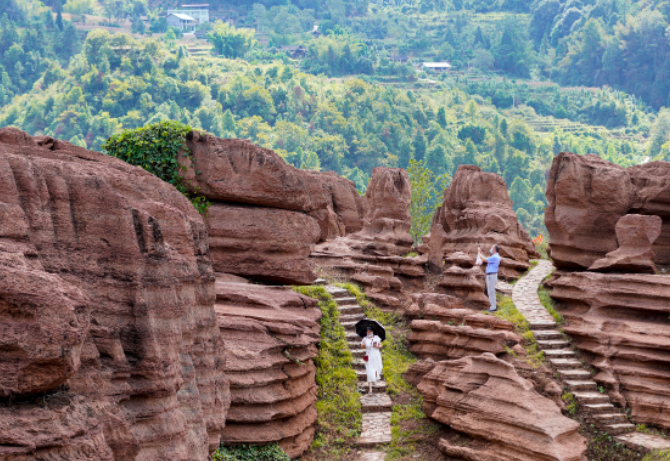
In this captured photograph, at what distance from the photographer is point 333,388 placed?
50.9 feet

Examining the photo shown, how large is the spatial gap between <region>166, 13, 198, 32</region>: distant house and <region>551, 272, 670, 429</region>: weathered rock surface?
113121mm

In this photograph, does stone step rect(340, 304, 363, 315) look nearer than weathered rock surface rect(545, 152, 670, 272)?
No

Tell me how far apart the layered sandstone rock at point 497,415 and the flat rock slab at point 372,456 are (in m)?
1.10

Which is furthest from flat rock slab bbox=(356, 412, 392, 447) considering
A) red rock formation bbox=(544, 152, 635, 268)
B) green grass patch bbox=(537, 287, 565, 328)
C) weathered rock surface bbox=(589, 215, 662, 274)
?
red rock formation bbox=(544, 152, 635, 268)

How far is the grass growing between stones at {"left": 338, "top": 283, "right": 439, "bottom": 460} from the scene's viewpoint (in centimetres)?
1416

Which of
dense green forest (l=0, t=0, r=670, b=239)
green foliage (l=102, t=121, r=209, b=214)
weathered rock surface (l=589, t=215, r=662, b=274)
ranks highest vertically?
green foliage (l=102, t=121, r=209, b=214)

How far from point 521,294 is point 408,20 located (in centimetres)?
11513

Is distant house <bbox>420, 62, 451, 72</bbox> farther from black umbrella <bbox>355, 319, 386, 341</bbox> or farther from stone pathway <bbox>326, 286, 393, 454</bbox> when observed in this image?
black umbrella <bbox>355, 319, 386, 341</bbox>

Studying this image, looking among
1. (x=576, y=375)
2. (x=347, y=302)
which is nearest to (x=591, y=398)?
(x=576, y=375)

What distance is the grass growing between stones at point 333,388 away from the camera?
14102 mm

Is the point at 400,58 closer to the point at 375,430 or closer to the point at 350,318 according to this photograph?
the point at 350,318

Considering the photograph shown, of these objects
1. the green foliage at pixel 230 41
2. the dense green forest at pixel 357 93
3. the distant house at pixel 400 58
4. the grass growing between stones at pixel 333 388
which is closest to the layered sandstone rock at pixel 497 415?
the grass growing between stones at pixel 333 388

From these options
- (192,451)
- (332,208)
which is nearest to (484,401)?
(192,451)

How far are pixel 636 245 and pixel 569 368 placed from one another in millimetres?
3097
